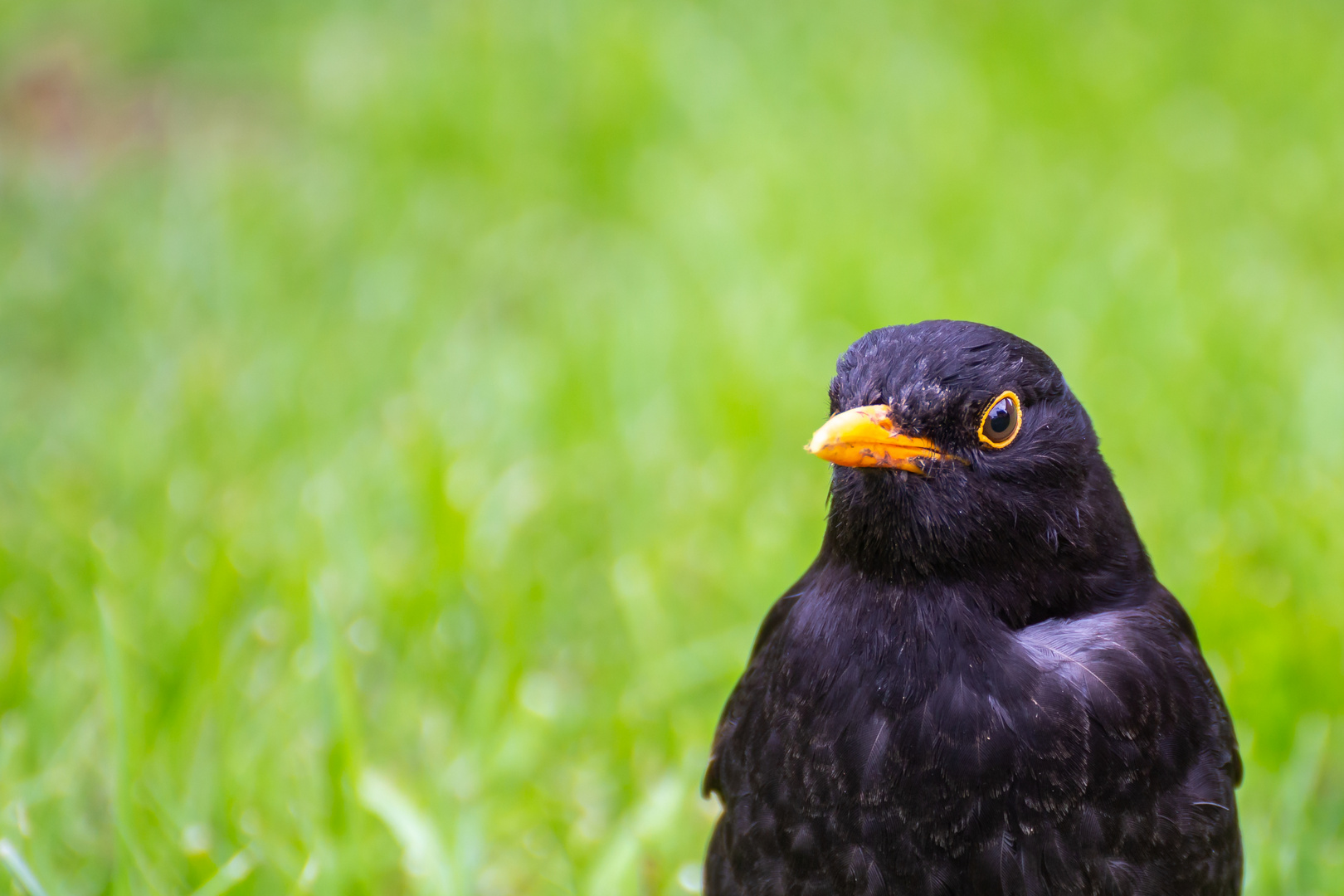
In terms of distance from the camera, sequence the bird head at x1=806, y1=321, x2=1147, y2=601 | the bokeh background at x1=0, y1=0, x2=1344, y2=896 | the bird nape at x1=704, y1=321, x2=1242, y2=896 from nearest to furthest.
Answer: the bird nape at x1=704, y1=321, x2=1242, y2=896
the bird head at x1=806, y1=321, x2=1147, y2=601
the bokeh background at x1=0, y1=0, x2=1344, y2=896

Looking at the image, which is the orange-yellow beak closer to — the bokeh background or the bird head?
the bird head

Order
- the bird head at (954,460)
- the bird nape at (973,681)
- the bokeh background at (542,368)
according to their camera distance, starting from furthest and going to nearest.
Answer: the bokeh background at (542,368), the bird head at (954,460), the bird nape at (973,681)

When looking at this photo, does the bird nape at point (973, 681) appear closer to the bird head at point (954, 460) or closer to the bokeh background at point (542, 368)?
the bird head at point (954, 460)

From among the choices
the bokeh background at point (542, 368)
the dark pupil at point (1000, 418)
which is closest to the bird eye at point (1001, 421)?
the dark pupil at point (1000, 418)

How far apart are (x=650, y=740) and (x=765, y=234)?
353 centimetres

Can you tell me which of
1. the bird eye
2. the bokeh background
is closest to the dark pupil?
the bird eye

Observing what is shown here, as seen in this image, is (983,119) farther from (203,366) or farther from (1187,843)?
(1187,843)

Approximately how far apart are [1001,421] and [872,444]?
9.1 inches

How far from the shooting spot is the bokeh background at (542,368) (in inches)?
123

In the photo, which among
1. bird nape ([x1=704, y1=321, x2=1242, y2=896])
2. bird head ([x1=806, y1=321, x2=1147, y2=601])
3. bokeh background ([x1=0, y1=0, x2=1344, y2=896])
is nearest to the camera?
bird nape ([x1=704, y1=321, x2=1242, y2=896])

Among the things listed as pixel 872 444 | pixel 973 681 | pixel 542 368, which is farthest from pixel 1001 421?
pixel 542 368

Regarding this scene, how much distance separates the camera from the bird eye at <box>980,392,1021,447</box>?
217cm

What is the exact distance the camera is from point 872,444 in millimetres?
2133

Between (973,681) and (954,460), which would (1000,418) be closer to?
(954,460)
